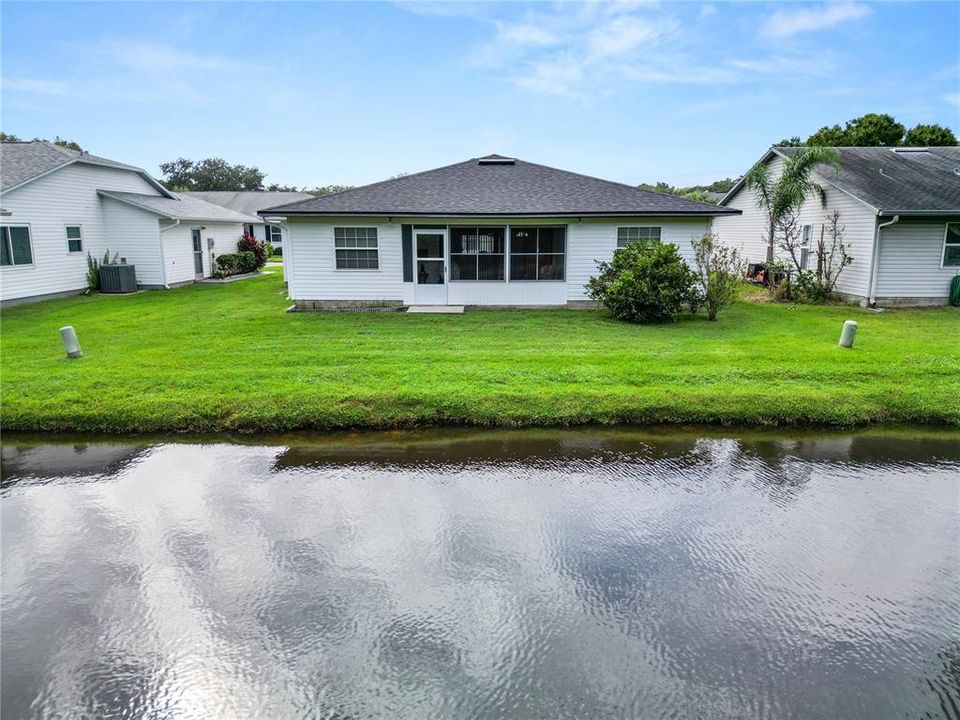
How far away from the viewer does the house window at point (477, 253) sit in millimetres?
15617

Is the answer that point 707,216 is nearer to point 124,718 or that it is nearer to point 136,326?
point 136,326

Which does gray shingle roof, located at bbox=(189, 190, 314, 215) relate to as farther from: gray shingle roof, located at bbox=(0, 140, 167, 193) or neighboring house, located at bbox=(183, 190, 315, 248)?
gray shingle roof, located at bbox=(0, 140, 167, 193)

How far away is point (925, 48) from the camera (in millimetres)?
15359

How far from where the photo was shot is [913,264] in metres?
15.9

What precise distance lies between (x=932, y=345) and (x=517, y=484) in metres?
9.52

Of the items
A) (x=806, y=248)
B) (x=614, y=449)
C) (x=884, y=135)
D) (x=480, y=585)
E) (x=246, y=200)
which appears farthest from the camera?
(x=246, y=200)

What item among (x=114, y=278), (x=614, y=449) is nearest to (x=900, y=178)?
(x=614, y=449)

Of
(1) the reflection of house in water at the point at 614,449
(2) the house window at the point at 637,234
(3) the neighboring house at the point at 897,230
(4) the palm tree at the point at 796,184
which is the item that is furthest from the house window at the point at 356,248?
(3) the neighboring house at the point at 897,230

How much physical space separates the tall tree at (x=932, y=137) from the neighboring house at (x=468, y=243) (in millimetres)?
29368

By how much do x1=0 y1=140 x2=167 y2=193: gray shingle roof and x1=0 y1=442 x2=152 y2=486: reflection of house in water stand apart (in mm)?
12230

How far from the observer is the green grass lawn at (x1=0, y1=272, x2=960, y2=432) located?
300 inches

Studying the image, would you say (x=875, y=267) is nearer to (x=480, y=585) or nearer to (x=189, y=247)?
(x=480, y=585)

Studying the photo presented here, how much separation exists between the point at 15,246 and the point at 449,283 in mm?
11761

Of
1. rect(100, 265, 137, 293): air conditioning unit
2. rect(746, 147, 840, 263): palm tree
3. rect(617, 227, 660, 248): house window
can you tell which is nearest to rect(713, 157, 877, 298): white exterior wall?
rect(746, 147, 840, 263): palm tree
